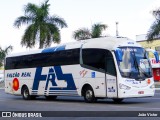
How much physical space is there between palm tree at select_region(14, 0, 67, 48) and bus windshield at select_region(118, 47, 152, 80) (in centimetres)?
3005

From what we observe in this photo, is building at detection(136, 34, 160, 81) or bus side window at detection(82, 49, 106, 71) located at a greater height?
building at detection(136, 34, 160, 81)

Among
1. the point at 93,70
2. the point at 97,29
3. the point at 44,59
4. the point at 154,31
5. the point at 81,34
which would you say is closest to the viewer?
the point at 93,70

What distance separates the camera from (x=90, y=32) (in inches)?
2149

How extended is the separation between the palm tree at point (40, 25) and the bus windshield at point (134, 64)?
30.0 m

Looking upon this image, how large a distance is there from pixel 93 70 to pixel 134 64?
7.54 feet

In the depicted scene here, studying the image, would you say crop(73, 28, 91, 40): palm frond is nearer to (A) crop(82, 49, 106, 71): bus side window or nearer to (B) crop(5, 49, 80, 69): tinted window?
(B) crop(5, 49, 80, 69): tinted window

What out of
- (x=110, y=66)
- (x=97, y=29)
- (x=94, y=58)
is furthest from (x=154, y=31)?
(x=110, y=66)

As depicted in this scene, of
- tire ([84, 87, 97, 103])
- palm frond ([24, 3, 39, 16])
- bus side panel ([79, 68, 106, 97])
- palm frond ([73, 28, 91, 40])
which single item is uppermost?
palm frond ([24, 3, 39, 16])

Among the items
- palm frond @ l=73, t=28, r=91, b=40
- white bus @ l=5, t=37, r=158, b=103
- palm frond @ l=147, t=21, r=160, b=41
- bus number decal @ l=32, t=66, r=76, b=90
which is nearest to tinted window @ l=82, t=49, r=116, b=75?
white bus @ l=5, t=37, r=158, b=103

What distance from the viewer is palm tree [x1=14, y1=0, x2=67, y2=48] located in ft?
167

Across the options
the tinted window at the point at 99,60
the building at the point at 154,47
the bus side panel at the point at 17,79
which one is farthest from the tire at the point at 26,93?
the building at the point at 154,47

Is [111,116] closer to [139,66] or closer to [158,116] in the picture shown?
[158,116]

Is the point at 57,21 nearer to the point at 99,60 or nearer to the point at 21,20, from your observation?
the point at 21,20

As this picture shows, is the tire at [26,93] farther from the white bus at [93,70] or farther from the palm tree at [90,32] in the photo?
the palm tree at [90,32]
